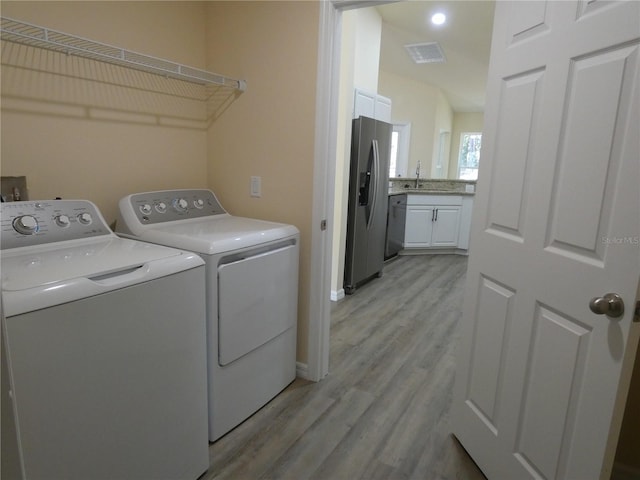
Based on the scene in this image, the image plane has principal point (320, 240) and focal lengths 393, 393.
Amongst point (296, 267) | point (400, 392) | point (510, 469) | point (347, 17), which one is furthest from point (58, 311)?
point (347, 17)

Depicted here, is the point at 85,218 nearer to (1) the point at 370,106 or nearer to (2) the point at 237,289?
(2) the point at 237,289

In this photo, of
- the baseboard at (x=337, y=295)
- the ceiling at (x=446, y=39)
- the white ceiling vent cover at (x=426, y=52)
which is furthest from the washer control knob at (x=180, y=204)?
the white ceiling vent cover at (x=426, y=52)

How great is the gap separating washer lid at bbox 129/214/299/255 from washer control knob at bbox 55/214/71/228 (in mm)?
307

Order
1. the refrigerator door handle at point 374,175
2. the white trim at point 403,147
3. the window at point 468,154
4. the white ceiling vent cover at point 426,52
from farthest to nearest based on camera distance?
1. the window at point 468,154
2. the white trim at point 403,147
3. the white ceiling vent cover at point 426,52
4. the refrigerator door handle at point 374,175

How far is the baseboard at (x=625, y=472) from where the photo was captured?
147 centimetres

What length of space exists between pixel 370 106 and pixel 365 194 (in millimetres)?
868

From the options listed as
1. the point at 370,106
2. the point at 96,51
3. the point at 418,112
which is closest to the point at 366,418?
the point at 96,51

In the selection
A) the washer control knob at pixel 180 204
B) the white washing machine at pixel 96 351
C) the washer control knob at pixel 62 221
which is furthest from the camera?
the washer control knob at pixel 180 204

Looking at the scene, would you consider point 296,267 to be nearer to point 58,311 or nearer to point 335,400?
point 335,400

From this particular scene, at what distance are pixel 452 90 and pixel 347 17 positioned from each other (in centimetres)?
558

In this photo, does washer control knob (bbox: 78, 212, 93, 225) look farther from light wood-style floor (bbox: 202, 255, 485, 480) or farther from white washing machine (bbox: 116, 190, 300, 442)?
light wood-style floor (bbox: 202, 255, 485, 480)

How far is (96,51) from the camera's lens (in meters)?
1.78

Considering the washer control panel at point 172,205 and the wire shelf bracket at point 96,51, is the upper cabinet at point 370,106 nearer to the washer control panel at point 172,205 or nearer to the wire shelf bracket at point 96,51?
the wire shelf bracket at point 96,51

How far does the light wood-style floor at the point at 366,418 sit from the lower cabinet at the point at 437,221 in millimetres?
2320
